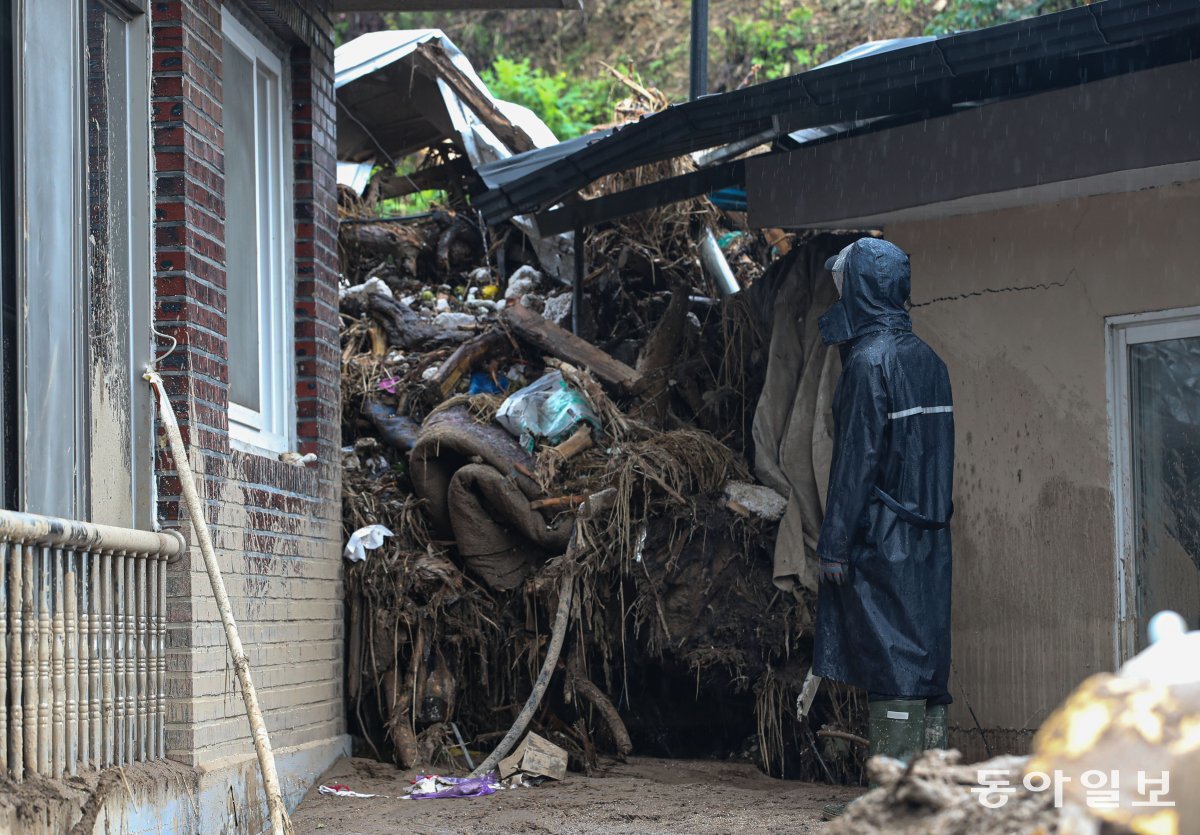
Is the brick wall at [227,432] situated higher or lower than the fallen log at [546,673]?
higher

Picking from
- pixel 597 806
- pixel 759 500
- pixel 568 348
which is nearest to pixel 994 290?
pixel 759 500

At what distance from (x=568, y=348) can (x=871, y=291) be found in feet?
9.56

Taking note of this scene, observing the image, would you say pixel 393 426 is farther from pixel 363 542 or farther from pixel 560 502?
pixel 560 502

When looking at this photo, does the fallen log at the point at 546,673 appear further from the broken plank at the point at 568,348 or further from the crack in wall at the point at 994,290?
the crack in wall at the point at 994,290

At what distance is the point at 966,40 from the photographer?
5.50 metres

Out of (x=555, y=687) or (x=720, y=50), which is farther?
(x=720, y=50)

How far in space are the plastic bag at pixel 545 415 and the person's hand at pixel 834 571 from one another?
249 centimetres

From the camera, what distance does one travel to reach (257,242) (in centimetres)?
641

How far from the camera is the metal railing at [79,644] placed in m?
4.19

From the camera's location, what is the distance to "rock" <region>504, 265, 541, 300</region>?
9.71 meters

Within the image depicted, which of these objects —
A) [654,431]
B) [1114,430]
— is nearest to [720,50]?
[654,431]

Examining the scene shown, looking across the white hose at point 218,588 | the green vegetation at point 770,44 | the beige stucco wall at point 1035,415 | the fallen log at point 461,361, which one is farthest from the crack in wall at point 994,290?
the green vegetation at point 770,44

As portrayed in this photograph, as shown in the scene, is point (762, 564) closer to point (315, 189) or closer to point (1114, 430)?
point (1114, 430)

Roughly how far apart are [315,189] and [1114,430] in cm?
400
